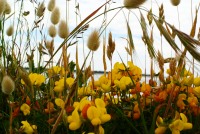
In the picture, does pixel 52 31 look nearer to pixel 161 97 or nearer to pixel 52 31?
pixel 52 31

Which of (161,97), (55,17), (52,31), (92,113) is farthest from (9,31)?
(92,113)

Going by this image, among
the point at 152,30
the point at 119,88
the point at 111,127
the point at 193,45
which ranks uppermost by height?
the point at 152,30

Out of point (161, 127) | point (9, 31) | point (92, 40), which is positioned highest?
point (9, 31)

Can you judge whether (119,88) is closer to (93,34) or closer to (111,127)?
(111,127)

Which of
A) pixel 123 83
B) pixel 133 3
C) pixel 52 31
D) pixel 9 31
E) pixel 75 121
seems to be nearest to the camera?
pixel 133 3

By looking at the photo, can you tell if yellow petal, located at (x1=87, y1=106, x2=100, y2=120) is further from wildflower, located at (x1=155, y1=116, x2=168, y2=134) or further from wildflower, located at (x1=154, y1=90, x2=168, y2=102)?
wildflower, located at (x1=154, y1=90, x2=168, y2=102)

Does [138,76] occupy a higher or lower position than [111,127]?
higher

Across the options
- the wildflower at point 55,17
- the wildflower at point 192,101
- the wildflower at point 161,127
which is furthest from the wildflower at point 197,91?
the wildflower at point 55,17

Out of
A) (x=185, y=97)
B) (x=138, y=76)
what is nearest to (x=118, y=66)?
(x=138, y=76)

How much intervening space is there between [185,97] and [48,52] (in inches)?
18.0

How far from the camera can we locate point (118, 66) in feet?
5.06

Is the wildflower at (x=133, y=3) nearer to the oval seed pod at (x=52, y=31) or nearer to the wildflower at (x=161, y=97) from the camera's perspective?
the wildflower at (x=161, y=97)

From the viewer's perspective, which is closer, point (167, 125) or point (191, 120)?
point (167, 125)

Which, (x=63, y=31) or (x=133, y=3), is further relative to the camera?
(x=63, y=31)
